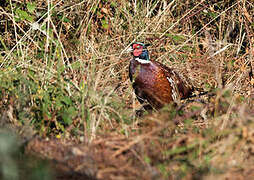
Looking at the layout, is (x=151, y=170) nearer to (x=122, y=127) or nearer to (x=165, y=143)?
(x=165, y=143)

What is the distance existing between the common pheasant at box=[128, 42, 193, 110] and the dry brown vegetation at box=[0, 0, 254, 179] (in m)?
0.22

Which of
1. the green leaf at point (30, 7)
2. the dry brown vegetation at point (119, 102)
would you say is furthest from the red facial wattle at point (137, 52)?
the green leaf at point (30, 7)

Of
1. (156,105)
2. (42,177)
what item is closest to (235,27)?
(156,105)

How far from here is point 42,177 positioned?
183 centimetres

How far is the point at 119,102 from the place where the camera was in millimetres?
3381

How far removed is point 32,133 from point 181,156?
41.0 inches

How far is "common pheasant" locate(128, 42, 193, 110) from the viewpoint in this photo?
413 centimetres

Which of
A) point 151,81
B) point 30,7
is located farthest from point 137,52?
point 30,7

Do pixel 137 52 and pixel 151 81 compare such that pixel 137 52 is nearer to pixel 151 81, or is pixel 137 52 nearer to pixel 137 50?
pixel 137 50

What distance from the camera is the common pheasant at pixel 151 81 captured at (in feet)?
13.6

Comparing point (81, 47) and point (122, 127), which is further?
point (81, 47)

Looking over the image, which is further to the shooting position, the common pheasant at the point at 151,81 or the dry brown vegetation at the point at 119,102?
the common pheasant at the point at 151,81

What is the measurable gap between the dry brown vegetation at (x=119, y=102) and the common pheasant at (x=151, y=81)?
22 cm

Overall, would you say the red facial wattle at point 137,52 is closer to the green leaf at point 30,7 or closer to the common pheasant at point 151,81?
the common pheasant at point 151,81
